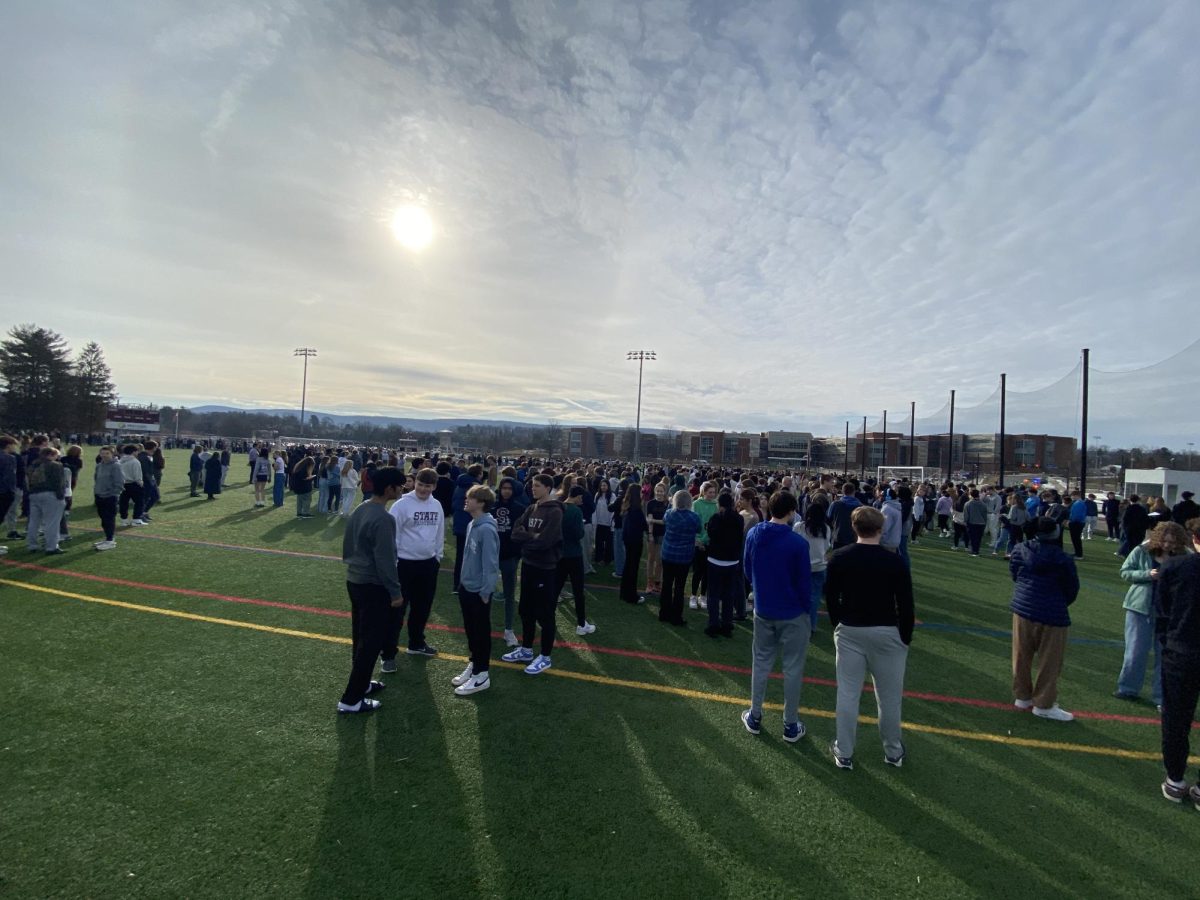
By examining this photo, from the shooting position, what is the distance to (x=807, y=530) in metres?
6.44

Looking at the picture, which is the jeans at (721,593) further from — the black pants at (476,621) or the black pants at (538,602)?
the black pants at (476,621)

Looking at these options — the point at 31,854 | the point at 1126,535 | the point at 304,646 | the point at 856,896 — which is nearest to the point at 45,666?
the point at 304,646

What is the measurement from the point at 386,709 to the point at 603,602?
Answer: 4.22m

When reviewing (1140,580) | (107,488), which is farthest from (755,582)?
(107,488)

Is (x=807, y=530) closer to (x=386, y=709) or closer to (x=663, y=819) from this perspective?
(x=663, y=819)

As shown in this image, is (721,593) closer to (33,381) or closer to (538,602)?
(538,602)

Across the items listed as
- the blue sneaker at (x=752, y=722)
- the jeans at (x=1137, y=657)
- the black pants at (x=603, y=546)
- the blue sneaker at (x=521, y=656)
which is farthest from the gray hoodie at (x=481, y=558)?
the jeans at (x=1137, y=657)

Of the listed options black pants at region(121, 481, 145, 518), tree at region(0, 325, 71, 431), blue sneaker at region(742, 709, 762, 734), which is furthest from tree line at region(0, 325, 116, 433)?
blue sneaker at region(742, 709, 762, 734)

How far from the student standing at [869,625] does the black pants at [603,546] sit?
722 cm

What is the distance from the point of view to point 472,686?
5004mm

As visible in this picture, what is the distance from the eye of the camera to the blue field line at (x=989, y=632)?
7.49 m

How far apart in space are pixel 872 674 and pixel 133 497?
14.9 m

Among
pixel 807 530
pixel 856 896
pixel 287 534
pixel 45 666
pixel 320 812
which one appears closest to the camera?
pixel 856 896

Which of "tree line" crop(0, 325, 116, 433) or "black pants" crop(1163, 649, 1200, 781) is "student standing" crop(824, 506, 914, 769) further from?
"tree line" crop(0, 325, 116, 433)
